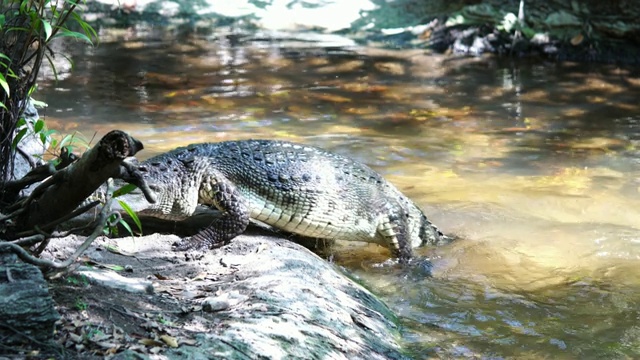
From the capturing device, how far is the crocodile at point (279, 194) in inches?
204

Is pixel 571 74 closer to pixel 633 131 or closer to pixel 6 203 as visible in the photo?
pixel 633 131

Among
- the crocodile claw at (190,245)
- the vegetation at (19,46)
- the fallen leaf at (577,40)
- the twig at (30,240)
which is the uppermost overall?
the vegetation at (19,46)

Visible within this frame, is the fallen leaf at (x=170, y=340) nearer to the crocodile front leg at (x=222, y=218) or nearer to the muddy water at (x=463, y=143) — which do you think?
the muddy water at (x=463, y=143)

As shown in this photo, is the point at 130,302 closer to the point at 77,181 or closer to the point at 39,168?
the point at 77,181

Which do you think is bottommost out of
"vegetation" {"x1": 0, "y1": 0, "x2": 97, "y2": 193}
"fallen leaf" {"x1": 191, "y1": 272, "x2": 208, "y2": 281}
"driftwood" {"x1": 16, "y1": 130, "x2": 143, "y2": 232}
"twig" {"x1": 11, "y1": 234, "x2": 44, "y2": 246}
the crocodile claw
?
the crocodile claw

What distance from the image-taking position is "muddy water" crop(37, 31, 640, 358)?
16.1ft

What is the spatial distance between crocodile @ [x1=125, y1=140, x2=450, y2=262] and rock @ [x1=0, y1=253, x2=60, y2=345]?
7.24 ft

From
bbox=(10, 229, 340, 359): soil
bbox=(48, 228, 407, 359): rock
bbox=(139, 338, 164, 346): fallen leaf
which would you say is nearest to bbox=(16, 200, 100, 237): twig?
bbox=(10, 229, 340, 359): soil

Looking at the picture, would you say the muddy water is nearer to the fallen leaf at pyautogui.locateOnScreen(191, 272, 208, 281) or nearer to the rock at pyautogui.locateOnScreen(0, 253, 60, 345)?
the fallen leaf at pyautogui.locateOnScreen(191, 272, 208, 281)

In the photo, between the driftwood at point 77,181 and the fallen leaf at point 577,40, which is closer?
the driftwood at point 77,181

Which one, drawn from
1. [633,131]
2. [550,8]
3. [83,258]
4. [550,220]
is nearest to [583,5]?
[550,8]

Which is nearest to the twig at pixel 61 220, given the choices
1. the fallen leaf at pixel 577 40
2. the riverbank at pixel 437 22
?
the riverbank at pixel 437 22

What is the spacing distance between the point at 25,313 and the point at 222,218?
8.56 feet

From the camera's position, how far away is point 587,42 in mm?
17656
